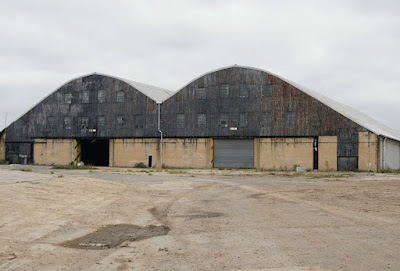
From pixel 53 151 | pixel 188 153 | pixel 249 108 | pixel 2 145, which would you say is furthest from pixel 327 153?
pixel 2 145

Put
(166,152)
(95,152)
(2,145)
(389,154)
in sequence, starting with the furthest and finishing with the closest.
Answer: (2,145) → (95,152) → (166,152) → (389,154)

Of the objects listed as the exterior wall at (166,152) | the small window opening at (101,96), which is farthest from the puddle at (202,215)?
the small window opening at (101,96)

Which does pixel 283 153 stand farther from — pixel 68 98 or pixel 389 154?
pixel 68 98

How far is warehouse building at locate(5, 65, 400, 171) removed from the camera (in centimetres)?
4353

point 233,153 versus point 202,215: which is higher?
point 233,153

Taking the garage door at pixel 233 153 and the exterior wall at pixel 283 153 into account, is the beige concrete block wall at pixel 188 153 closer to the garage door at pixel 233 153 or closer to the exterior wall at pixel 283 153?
the garage door at pixel 233 153

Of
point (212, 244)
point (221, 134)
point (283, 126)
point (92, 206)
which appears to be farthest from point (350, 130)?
point (212, 244)

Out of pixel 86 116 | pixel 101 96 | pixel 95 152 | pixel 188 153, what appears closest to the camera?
pixel 188 153

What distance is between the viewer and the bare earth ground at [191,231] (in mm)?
8422

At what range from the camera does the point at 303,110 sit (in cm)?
4450

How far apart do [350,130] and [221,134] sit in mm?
12602

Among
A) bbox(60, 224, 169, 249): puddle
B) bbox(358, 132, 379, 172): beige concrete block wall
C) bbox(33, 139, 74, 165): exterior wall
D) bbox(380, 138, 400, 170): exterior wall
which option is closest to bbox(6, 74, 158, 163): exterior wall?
bbox(33, 139, 74, 165): exterior wall

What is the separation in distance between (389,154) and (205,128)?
18.2m

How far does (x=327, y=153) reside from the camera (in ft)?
143
